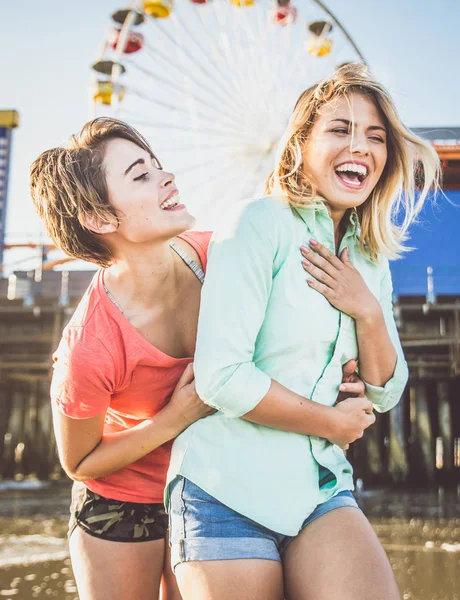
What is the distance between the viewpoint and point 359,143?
2.19m

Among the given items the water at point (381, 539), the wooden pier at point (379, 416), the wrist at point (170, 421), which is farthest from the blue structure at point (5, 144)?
the wrist at point (170, 421)

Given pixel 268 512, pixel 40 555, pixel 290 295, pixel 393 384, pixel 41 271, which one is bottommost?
pixel 40 555

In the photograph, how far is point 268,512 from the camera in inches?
73.9

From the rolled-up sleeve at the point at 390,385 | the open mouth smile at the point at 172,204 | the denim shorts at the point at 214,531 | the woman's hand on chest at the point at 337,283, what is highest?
A: the open mouth smile at the point at 172,204

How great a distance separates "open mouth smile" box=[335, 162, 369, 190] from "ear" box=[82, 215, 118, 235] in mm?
793

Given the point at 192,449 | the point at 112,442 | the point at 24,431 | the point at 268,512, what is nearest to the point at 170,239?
the point at 112,442

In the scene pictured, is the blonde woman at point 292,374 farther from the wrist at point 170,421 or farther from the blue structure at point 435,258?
the blue structure at point 435,258

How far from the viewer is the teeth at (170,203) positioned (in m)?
2.54

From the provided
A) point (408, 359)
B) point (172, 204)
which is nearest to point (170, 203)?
point (172, 204)

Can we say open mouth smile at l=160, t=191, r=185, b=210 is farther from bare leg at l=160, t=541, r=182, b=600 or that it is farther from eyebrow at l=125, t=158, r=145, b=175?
bare leg at l=160, t=541, r=182, b=600

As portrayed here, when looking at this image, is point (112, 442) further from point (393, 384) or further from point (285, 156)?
point (285, 156)

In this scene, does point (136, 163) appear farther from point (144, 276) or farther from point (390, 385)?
point (390, 385)

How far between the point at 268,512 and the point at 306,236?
0.80 metres

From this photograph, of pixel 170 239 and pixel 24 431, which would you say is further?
pixel 24 431
